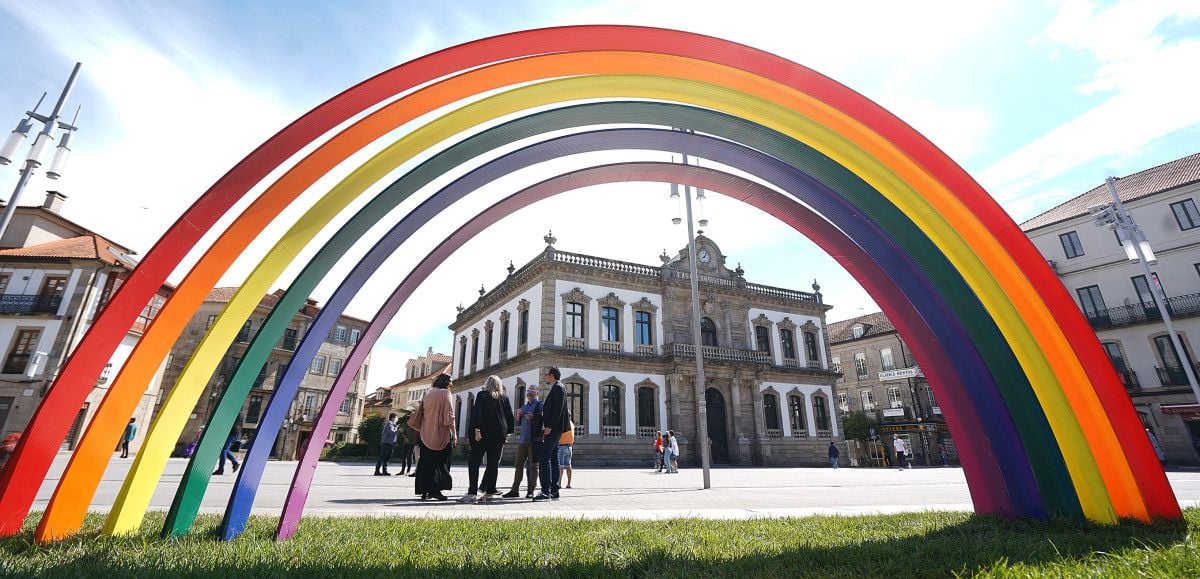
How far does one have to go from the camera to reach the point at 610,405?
80.8ft

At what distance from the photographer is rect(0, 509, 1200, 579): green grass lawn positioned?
2850 mm

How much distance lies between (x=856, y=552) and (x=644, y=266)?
80.6 feet

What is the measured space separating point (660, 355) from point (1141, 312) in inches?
947

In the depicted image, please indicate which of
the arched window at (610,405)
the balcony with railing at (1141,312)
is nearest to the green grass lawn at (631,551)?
the arched window at (610,405)

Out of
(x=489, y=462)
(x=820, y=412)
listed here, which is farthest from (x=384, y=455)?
(x=820, y=412)

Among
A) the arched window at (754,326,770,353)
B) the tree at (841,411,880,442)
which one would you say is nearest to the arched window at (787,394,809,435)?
the arched window at (754,326,770,353)

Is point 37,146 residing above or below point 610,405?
above

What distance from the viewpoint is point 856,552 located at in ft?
11.1

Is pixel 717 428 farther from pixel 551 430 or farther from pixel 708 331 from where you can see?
pixel 551 430

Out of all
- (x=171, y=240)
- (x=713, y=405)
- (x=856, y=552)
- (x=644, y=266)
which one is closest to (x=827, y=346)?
(x=713, y=405)

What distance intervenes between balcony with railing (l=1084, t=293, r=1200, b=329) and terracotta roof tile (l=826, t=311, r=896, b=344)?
1369cm

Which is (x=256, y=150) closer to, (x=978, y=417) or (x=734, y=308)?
(x=978, y=417)

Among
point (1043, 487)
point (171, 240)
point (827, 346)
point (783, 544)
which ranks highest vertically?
point (827, 346)

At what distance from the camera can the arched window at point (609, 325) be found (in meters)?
25.8
